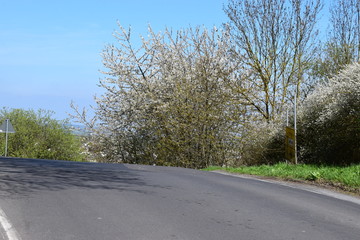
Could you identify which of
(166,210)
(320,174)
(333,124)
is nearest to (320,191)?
(320,174)

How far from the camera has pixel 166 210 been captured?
7637 mm

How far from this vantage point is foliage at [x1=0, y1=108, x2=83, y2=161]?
53237 millimetres

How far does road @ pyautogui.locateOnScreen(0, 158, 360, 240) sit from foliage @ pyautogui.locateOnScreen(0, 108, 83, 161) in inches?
1715

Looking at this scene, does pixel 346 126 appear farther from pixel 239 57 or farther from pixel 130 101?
pixel 130 101

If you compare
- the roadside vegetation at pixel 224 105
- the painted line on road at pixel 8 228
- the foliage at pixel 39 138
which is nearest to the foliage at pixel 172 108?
the roadside vegetation at pixel 224 105

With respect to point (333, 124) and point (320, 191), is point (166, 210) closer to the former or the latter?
point (320, 191)

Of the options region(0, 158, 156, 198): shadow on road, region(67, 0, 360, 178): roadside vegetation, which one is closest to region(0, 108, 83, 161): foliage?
region(67, 0, 360, 178): roadside vegetation

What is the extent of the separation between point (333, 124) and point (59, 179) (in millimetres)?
10639

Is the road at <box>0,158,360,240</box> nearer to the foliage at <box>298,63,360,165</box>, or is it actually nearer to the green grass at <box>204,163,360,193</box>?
the green grass at <box>204,163,360,193</box>

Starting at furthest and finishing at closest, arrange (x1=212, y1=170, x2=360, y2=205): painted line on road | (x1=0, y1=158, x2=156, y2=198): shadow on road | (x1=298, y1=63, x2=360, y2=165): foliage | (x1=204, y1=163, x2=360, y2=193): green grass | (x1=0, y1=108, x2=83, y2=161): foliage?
(x1=0, y1=108, x2=83, y2=161): foliage < (x1=298, y1=63, x2=360, y2=165): foliage < (x1=204, y1=163, x2=360, y2=193): green grass < (x1=0, y1=158, x2=156, y2=198): shadow on road < (x1=212, y1=170, x2=360, y2=205): painted line on road

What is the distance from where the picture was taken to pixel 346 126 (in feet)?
54.9

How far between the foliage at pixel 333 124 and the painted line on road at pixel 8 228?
12.9 meters

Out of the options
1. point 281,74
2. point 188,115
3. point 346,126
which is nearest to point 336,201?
point 346,126

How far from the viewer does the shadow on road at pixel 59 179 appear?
9.91 meters
